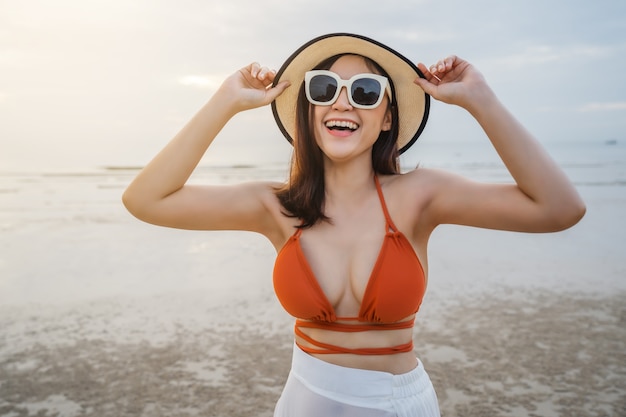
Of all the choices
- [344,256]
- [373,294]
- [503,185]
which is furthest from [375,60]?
[373,294]

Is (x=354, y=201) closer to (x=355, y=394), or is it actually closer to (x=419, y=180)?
(x=419, y=180)

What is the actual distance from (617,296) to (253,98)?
6.80m

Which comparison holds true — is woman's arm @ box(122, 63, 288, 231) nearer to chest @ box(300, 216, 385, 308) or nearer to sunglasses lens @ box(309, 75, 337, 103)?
sunglasses lens @ box(309, 75, 337, 103)

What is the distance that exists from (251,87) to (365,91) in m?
0.63

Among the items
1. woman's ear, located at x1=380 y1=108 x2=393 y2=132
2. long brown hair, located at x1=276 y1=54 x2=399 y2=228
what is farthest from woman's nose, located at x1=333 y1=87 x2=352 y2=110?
woman's ear, located at x1=380 y1=108 x2=393 y2=132

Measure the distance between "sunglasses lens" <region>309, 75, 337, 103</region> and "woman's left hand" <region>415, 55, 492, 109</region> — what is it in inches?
18.2

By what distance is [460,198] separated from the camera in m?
2.59

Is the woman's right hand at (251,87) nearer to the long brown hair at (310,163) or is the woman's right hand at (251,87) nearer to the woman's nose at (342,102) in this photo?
the long brown hair at (310,163)

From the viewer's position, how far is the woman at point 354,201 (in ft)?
7.83

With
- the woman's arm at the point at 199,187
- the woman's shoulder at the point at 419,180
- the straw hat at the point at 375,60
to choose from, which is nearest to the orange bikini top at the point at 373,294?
the woman's shoulder at the point at 419,180

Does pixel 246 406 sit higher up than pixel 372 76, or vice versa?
pixel 372 76

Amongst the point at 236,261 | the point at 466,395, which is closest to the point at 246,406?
the point at 466,395

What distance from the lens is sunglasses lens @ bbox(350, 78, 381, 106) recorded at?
8.63 ft

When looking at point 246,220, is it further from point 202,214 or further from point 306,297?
point 306,297
